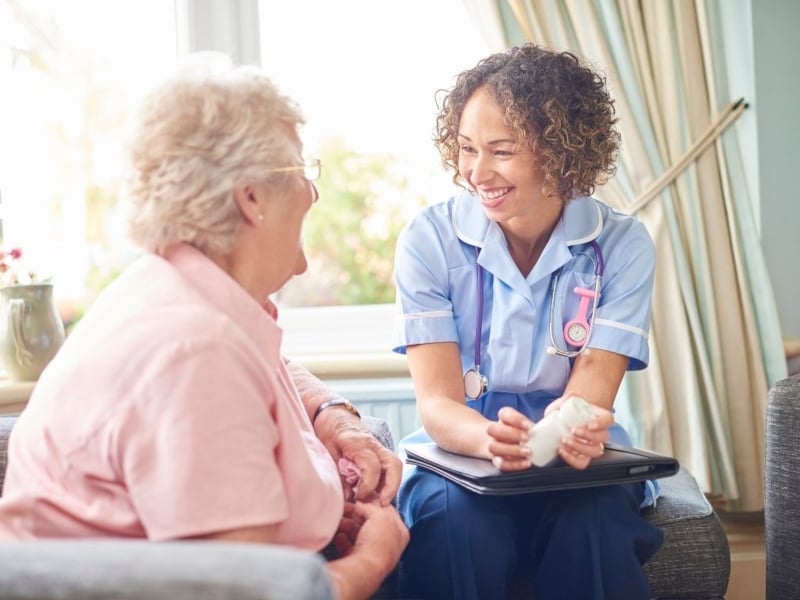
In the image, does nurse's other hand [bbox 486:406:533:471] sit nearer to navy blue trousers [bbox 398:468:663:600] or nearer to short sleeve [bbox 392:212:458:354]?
navy blue trousers [bbox 398:468:663:600]

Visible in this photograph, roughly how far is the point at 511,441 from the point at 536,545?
10.1 inches

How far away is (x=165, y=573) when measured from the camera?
735 millimetres

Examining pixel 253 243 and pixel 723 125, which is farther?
pixel 723 125

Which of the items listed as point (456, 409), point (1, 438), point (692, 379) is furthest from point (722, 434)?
point (1, 438)

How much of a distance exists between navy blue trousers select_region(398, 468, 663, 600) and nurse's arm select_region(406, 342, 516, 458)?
9 centimetres

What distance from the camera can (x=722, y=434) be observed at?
2.46m

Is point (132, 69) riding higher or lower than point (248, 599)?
higher

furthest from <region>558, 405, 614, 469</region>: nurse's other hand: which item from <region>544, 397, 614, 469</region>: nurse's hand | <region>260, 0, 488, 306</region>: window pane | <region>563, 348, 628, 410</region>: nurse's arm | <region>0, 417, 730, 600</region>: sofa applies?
<region>260, 0, 488, 306</region>: window pane

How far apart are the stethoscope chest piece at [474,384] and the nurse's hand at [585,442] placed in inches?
13.1

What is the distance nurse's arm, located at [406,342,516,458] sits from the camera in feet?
5.45

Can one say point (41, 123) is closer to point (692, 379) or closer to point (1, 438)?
point (1, 438)

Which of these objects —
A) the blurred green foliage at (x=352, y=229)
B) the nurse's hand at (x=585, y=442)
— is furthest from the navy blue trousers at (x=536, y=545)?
the blurred green foliage at (x=352, y=229)

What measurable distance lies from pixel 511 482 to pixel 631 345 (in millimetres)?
457

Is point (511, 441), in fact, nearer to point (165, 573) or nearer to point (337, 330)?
point (165, 573)
